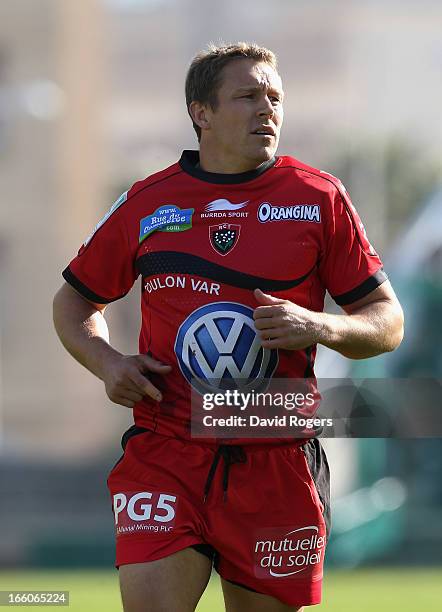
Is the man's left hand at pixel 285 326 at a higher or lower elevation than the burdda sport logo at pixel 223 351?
higher

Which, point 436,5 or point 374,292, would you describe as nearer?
point 374,292

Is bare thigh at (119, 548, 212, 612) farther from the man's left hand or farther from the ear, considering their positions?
the ear

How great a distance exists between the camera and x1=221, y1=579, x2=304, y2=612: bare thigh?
4441mm

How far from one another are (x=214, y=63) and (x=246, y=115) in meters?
0.23

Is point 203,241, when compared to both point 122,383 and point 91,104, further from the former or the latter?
point 91,104

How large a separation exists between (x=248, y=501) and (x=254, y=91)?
4.48ft

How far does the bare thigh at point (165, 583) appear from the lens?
4160mm

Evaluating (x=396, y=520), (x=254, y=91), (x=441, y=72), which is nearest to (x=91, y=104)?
(x=441, y=72)

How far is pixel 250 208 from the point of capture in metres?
4.56

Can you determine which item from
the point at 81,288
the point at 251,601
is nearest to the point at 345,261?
the point at 81,288

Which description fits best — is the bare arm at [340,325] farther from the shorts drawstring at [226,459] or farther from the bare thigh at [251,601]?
the bare thigh at [251,601]

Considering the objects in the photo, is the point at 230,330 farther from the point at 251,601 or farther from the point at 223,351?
the point at 251,601

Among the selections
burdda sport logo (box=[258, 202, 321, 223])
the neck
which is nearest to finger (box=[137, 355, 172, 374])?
burdda sport logo (box=[258, 202, 321, 223])

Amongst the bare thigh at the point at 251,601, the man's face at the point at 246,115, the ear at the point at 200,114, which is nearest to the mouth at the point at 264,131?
the man's face at the point at 246,115
